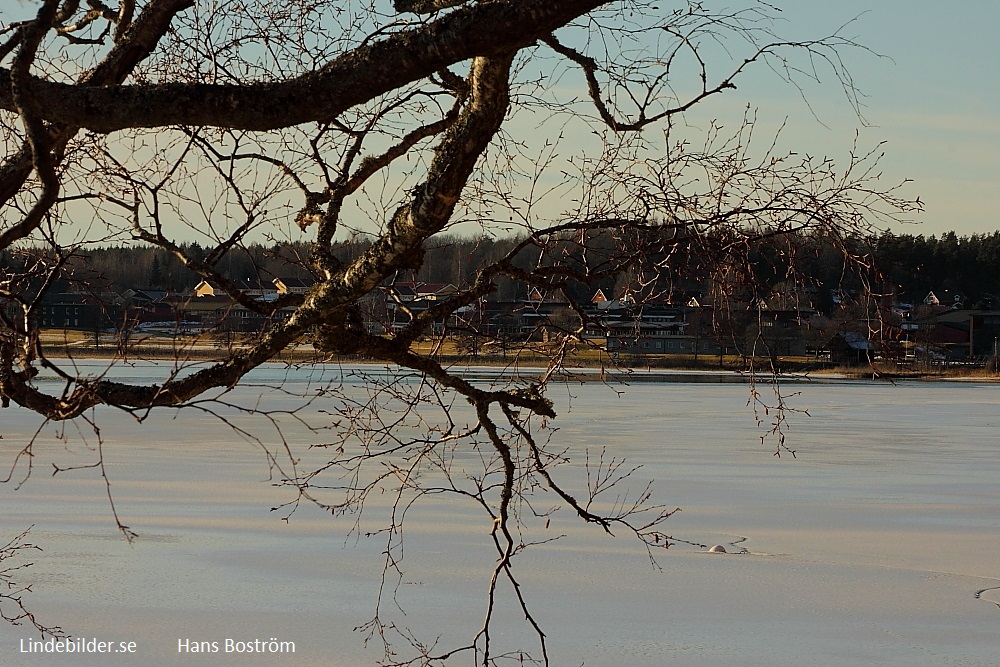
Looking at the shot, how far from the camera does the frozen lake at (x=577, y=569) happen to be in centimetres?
621

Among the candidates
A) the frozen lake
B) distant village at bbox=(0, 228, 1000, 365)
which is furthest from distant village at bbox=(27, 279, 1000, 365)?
the frozen lake

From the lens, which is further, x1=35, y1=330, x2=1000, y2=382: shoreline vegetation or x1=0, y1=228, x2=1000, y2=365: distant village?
x1=0, y1=228, x2=1000, y2=365: distant village

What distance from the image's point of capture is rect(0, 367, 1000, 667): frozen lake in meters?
6.21

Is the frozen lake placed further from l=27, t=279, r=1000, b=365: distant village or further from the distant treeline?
the distant treeline

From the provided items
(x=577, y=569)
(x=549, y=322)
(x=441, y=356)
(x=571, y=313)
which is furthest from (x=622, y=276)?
(x=577, y=569)

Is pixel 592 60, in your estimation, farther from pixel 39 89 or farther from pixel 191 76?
pixel 39 89

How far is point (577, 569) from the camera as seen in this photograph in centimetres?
790

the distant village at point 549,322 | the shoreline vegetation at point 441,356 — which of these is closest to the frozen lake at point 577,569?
the shoreline vegetation at point 441,356

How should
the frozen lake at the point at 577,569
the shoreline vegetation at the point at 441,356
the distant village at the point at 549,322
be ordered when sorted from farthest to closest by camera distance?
the frozen lake at the point at 577,569 < the distant village at the point at 549,322 < the shoreline vegetation at the point at 441,356

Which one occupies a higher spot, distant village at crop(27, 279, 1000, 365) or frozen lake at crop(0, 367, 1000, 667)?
distant village at crop(27, 279, 1000, 365)

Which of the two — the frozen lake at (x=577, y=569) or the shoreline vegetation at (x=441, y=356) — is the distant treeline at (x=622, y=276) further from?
the frozen lake at (x=577, y=569)

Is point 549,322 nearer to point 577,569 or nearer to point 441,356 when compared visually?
point 441,356

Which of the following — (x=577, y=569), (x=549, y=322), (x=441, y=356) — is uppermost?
(x=549, y=322)

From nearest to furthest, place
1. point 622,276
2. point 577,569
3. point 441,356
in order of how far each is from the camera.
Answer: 1. point 622,276
2. point 441,356
3. point 577,569
